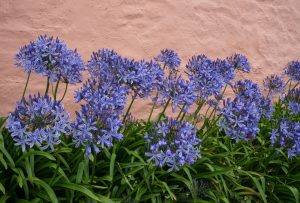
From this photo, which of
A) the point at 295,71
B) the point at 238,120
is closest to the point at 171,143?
the point at 238,120

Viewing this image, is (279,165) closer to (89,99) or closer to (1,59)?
(89,99)

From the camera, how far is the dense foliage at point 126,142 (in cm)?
208

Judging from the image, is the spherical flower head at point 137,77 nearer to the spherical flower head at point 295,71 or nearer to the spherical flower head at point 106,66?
the spherical flower head at point 106,66

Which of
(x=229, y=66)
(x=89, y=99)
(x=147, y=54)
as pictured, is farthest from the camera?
(x=147, y=54)

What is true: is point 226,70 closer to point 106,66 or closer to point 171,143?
point 106,66

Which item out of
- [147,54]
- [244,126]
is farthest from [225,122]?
[147,54]

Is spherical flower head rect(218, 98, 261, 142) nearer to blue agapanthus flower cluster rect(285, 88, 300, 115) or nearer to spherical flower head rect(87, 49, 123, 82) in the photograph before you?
spherical flower head rect(87, 49, 123, 82)

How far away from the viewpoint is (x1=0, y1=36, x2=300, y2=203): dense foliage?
6.81 ft

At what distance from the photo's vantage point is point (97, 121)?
2.07 metres

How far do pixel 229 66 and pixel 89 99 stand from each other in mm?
1370

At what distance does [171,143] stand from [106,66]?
0.69 meters

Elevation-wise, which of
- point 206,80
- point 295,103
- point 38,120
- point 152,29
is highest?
point 152,29

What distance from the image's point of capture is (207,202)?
2.80 meters

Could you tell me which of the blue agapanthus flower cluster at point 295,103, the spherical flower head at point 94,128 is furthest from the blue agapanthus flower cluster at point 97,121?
the blue agapanthus flower cluster at point 295,103
